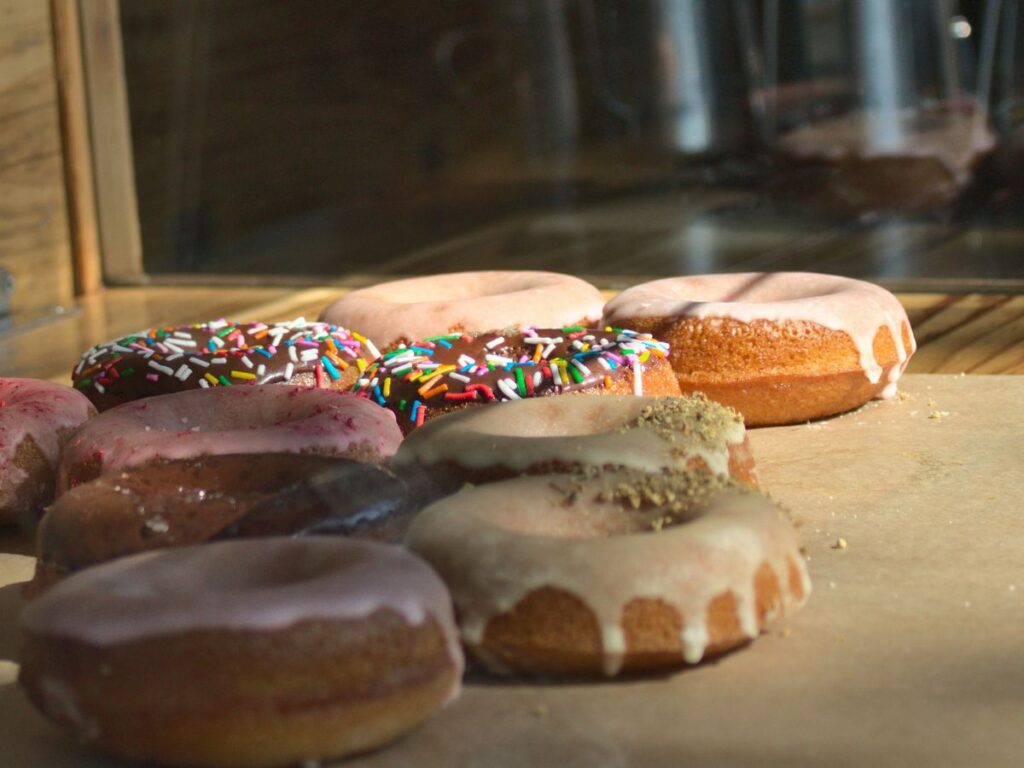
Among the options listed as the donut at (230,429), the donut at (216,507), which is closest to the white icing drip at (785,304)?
the donut at (230,429)

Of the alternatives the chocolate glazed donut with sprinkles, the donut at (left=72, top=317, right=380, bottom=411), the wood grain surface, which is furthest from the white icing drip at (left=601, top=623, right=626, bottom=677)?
the wood grain surface

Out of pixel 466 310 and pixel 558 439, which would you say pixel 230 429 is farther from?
pixel 466 310

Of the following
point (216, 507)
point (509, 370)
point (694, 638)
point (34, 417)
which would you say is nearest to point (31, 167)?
point (34, 417)

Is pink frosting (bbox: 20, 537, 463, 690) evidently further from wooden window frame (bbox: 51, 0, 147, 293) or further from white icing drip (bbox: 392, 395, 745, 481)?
wooden window frame (bbox: 51, 0, 147, 293)

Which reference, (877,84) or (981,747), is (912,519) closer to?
(981,747)

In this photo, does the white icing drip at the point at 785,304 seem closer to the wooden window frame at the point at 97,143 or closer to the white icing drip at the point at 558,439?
the white icing drip at the point at 558,439

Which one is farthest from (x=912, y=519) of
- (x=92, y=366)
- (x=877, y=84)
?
(x=877, y=84)
